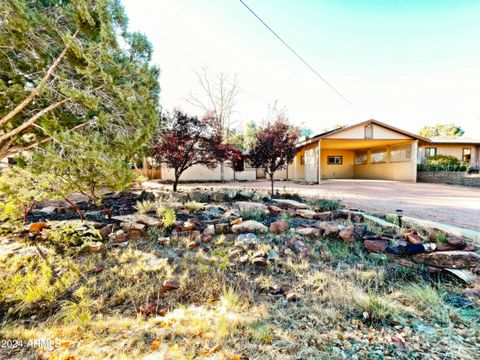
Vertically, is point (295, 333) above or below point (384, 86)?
below

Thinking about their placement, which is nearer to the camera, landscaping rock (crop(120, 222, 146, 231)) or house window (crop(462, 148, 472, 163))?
landscaping rock (crop(120, 222, 146, 231))

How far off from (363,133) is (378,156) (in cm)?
531

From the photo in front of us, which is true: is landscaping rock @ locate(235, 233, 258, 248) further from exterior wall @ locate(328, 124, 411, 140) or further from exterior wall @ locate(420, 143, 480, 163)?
exterior wall @ locate(420, 143, 480, 163)

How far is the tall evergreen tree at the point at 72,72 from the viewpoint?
2.30 m

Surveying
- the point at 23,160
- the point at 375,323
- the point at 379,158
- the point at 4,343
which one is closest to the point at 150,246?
the point at 4,343

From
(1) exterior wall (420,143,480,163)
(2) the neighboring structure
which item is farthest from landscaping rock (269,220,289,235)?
(1) exterior wall (420,143,480,163)

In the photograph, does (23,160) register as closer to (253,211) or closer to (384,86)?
(253,211)

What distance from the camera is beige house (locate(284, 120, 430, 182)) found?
40.2 ft

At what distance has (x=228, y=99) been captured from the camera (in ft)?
73.3

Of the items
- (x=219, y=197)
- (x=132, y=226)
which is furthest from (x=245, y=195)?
(x=132, y=226)

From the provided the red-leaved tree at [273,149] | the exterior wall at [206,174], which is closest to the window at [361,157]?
the exterior wall at [206,174]

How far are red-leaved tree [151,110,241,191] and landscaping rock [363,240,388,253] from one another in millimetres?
5606

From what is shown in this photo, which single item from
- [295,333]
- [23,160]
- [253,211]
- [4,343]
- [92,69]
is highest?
[92,69]

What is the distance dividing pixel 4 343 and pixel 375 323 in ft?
10.4
